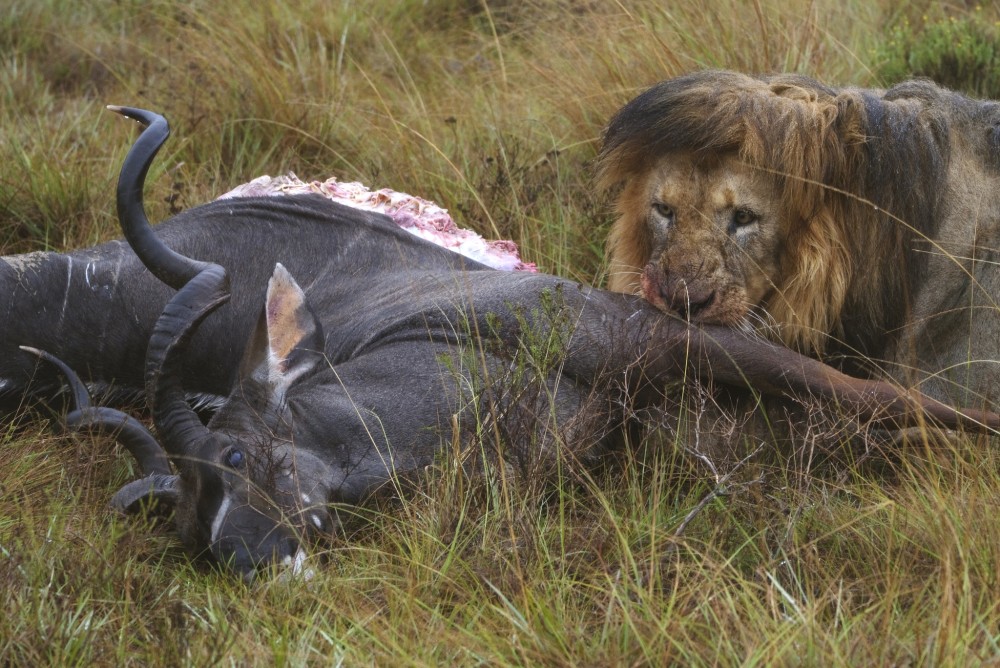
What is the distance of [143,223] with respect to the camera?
163 inches

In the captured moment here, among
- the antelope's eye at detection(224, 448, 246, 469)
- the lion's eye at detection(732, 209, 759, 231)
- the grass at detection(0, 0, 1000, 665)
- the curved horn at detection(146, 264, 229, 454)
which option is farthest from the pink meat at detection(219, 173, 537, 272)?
the antelope's eye at detection(224, 448, 246, 469)

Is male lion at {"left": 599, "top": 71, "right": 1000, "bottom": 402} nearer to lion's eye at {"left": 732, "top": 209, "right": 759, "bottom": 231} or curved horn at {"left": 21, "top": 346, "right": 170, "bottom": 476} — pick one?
lion's eye at {"left": 732, "top": 209, "right": 759, "bottom": 231}

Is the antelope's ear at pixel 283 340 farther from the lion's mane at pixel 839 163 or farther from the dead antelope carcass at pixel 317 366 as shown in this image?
the lion's mane at pixel 839 163

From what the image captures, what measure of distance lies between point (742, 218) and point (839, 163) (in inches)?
14.4

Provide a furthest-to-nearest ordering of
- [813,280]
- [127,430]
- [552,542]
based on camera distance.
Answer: [813,280]
[127,430]
[552,542]

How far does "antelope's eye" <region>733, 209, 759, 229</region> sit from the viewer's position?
4.45 meters

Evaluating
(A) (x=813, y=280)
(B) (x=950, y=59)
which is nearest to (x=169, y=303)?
(A) (x=813, y=280)

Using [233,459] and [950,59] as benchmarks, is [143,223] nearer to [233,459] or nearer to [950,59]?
[233,459]

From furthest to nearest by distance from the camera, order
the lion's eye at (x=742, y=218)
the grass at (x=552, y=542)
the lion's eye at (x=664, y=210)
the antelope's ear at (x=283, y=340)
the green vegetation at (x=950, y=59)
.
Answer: the green vegetation at (x=950, y=59) < the lion's eye at (x=664, y=210) < the lion's eye at (x=742, y=218) < the antelope's ear at (x=283, y=340) < the grass at (x=552, y=542)

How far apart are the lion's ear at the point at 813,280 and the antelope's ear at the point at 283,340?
1578 millimetres

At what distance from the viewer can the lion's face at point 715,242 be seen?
14.4 feet

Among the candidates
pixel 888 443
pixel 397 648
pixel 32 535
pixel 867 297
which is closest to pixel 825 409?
pixel 888 443

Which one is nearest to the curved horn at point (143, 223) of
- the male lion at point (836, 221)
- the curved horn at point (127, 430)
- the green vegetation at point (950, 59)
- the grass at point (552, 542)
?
the curved horn at point (127, 430)

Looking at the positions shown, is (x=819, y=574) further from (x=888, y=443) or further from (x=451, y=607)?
(x=451, y=607)
